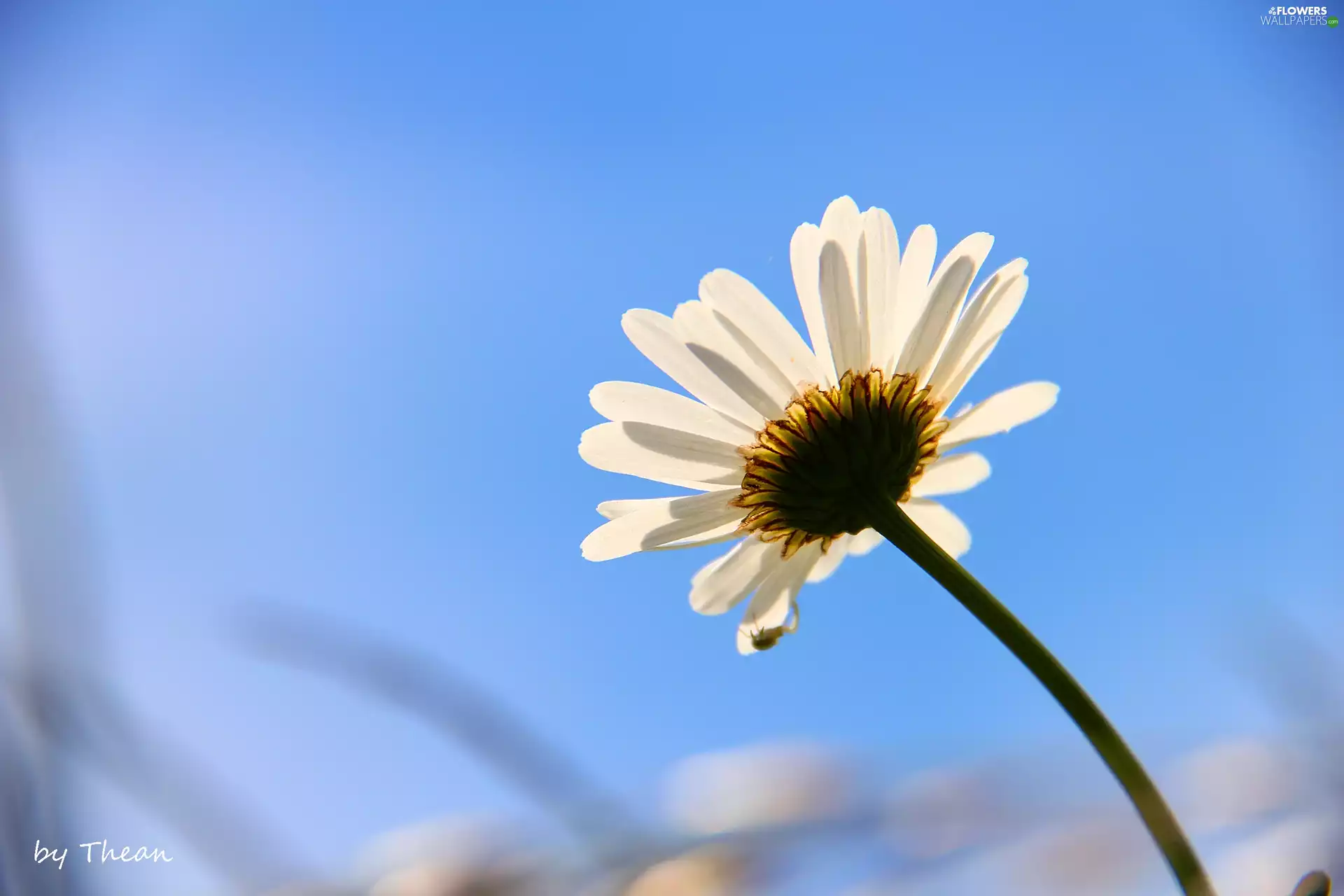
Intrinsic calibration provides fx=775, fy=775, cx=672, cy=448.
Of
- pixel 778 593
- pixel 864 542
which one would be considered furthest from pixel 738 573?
pixel 864 542

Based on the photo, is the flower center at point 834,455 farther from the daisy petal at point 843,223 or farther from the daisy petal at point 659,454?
the daisy petal at point 843,223

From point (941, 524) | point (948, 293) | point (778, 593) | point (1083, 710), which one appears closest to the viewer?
point (1083, 710)

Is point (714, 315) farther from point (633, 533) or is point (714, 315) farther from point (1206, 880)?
point (1206, 880)

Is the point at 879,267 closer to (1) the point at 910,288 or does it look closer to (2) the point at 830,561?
(1) the point at 910,288

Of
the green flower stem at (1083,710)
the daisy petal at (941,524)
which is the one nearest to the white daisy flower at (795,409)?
Answer: the daisy petal at (941,524)

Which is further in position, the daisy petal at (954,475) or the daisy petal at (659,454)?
the daisy petal at (954,475)

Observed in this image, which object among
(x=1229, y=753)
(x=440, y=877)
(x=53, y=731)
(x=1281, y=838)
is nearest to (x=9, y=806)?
(x=53, y=731)
